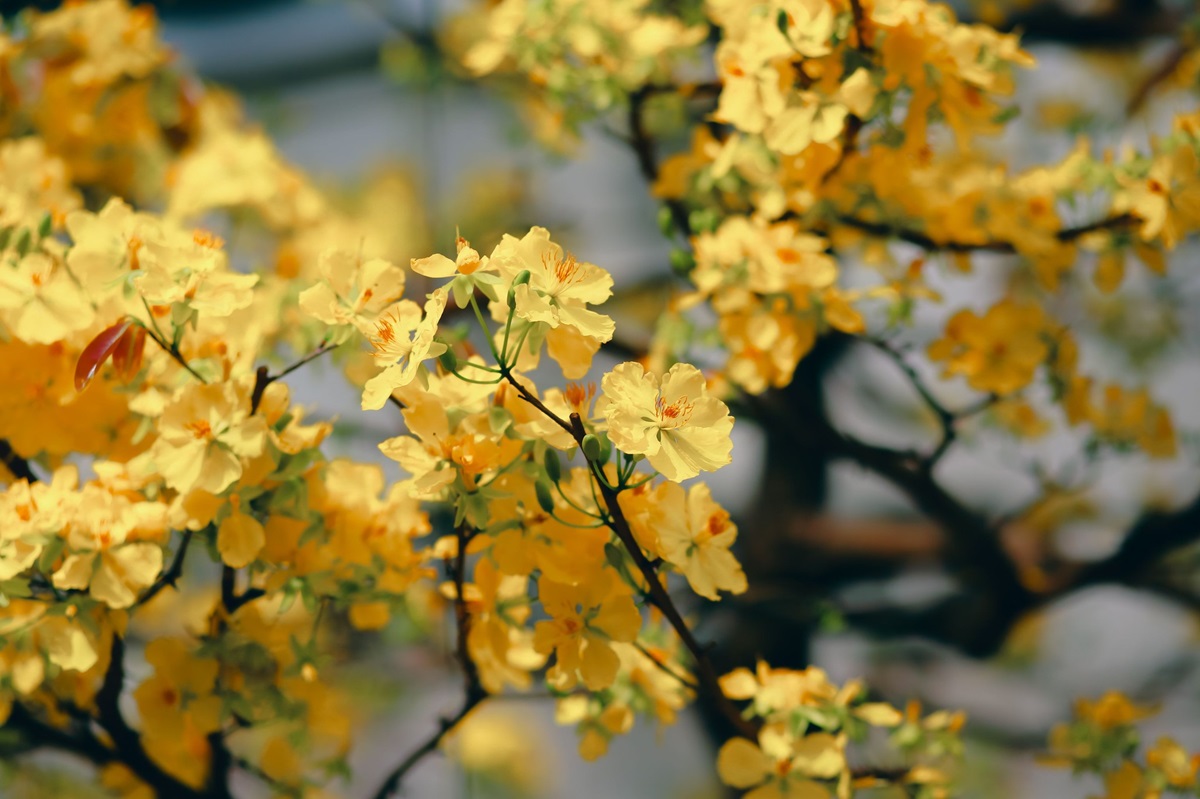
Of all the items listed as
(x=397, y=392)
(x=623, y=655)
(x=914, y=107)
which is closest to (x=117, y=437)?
(x=397, y=392)

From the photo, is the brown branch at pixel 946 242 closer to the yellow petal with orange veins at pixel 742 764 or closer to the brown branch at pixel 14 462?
the yellow petal with orange veins at pixel 742 764

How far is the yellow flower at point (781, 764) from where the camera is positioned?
0.53 metres

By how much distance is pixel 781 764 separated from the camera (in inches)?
21.2

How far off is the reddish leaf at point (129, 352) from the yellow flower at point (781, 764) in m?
0.37

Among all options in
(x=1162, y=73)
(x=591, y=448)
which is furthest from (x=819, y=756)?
(x=1162, y=73)

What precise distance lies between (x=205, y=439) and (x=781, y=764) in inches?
13.5

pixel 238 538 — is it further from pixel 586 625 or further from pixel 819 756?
pixel 819 756

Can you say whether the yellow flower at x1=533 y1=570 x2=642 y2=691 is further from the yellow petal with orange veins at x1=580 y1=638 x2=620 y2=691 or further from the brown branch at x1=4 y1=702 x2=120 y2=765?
the brown branch at x1=4 y1=702 x2=120 y2=765

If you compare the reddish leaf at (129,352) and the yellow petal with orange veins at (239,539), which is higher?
the reddish leaf at (129,352)

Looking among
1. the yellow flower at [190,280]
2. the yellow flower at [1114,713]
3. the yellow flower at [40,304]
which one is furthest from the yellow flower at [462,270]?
the yellow flower at [1114,713]

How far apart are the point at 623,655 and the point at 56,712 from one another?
37 cm

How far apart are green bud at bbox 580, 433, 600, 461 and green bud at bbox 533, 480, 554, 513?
1.6 inches

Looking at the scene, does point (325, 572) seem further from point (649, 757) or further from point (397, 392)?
point (649, 757)

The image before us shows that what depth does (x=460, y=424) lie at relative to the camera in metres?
0.48
